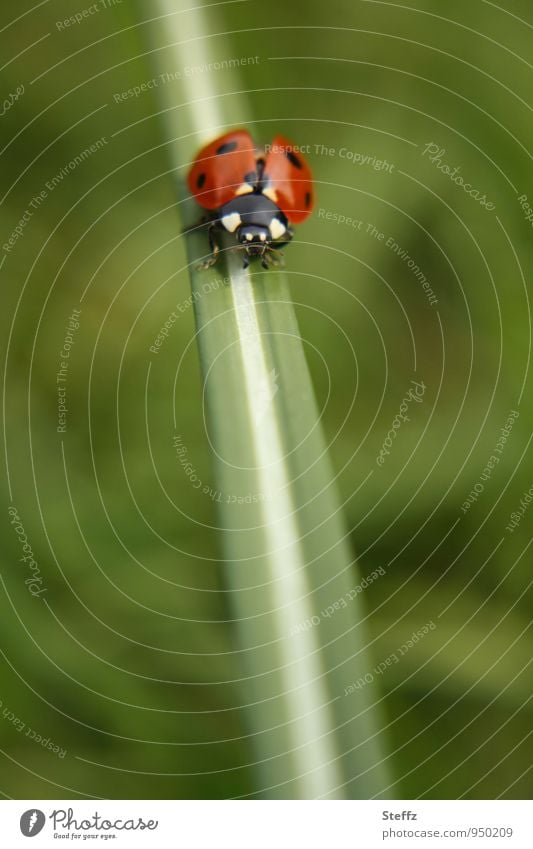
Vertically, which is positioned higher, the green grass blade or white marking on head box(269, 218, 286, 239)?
white marking on head box(269, 218, 286, 239)

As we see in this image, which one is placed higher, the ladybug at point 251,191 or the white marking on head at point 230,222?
the ladybug at point 251,191

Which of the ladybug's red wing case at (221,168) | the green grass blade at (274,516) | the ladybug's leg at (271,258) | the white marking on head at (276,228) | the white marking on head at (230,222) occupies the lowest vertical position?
the green grass blade at (274,516)

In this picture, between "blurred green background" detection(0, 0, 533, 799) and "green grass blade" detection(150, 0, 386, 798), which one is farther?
"blurred green background" detection(0, 0, 533, 799)

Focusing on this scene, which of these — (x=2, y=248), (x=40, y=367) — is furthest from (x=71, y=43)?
(x=40, y=367)

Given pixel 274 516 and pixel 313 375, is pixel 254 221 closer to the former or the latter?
pixel 313 375

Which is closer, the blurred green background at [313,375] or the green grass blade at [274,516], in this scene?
the green grass blade at [274,516]

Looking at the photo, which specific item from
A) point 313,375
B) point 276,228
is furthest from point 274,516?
point 276,228

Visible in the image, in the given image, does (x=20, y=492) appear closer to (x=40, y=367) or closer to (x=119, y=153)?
(x=40, y=367)
